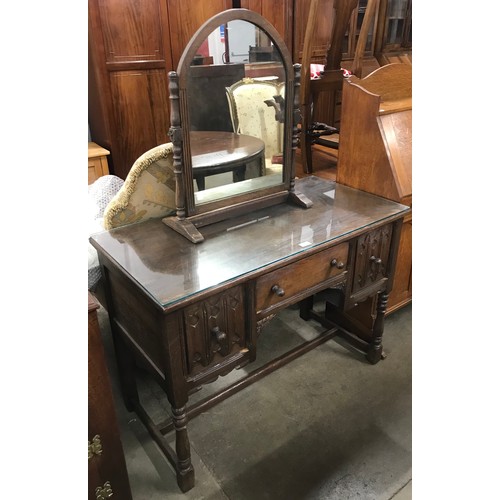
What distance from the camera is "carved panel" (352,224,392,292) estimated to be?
5.44ft

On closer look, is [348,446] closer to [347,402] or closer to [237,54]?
[347,402]

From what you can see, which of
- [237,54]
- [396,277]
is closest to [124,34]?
[237,54]

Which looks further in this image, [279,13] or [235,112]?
[279,13]

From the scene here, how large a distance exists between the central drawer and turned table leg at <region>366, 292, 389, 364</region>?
42cm

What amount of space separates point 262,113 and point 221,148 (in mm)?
247

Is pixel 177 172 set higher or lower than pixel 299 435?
higher

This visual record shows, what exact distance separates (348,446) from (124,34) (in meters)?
3.18

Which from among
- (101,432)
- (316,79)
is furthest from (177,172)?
(316,79)

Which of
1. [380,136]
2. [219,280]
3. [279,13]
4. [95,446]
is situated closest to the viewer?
[95,446]

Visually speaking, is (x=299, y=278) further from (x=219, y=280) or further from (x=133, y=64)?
(x=133, y=64)

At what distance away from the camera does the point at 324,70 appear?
244 cm

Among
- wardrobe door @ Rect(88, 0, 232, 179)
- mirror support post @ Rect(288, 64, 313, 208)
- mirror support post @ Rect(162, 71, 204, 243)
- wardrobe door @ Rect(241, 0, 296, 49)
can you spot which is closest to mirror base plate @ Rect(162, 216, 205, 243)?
mirror support post @ Rect(162, 71, 204, 243)

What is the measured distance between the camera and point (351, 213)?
1666mm

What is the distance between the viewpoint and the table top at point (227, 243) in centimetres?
121
